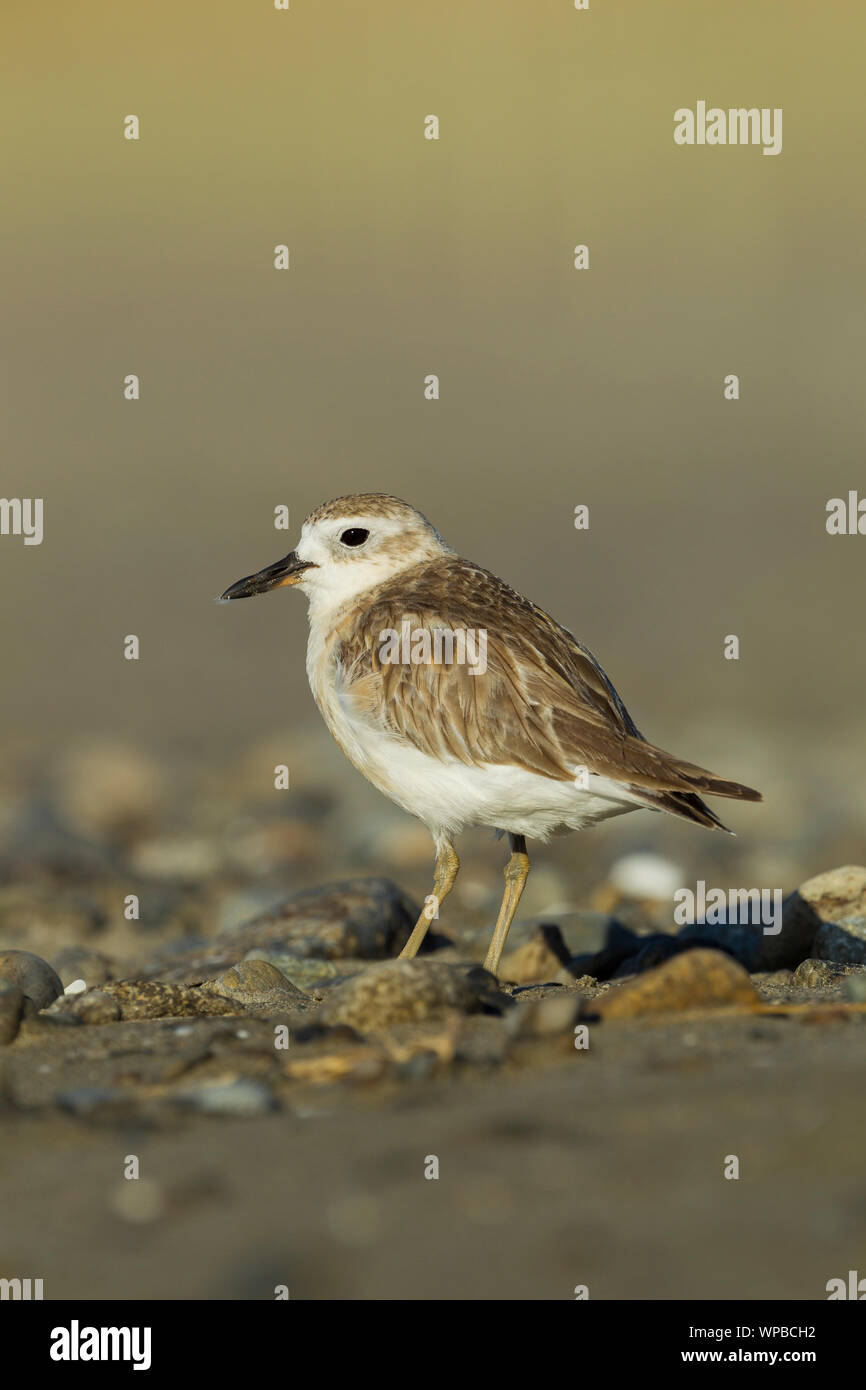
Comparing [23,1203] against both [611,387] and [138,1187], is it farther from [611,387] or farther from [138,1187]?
[611,387]

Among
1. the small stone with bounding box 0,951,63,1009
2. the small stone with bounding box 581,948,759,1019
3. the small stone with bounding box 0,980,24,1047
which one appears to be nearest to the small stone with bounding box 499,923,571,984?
the small stone with bounding box 0,951,63,1009

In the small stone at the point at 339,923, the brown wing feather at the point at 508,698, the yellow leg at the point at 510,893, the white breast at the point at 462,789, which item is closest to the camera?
the brown wing feather at the point at 508,698

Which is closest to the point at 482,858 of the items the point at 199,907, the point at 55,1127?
the point at 199,907

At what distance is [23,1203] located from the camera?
350 centimetres

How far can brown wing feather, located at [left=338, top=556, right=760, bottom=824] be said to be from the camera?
6.22 m

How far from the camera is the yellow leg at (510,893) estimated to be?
22.8ft

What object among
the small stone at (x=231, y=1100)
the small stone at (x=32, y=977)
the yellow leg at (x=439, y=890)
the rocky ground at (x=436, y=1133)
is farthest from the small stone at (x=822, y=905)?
the small stone at (x=231, y=1100)

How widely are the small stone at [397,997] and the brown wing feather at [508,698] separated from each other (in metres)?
1.41

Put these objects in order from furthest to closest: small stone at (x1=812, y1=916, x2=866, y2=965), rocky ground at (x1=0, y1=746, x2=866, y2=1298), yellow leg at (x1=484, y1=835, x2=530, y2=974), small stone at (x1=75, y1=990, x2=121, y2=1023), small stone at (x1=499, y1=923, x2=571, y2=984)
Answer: small stone at (x1=499, y1=923, x2=571, y2=984) → small stone at (x1=812, y1=916, x2=866, y2=965) → yellow leg at (x1=484, y1=835, x2=530, y2=974) → small stone at (x1=75, y1=990, x2=121, y2=1023) → rocky ground at (x1=0, y1=746, x2=866, y2=1298)

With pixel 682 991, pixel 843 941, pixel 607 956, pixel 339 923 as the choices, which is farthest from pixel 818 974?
pixel 339 923

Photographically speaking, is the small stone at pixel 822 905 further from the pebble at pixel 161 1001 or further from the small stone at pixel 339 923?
the pebble at pixel 161 1001

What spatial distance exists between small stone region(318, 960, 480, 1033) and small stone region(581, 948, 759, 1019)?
401 mm

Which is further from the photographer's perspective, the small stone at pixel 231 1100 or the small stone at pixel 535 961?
the small stone at pixel 535 961

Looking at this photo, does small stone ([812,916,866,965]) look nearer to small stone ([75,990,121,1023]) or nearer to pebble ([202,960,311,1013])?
pebble ([202,960,311,1013])
